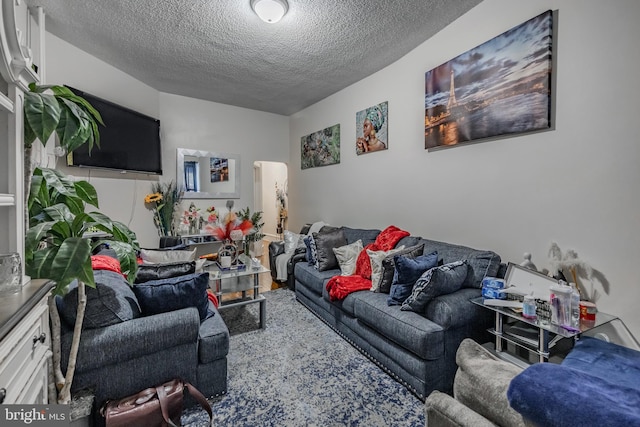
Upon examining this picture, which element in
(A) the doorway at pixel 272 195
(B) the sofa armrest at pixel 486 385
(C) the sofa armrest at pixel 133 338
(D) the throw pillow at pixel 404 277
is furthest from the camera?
(A) the doorway at pixel 272 195

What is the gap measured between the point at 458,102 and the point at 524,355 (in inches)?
80.4

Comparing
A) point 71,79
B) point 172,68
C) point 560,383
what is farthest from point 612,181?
point 71,79

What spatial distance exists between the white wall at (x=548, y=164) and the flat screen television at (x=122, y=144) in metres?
3.11

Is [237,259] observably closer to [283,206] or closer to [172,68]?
[172,68]

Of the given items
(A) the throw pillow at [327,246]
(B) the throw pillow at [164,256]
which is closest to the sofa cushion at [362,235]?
(A) the throw pillow at [327,246]

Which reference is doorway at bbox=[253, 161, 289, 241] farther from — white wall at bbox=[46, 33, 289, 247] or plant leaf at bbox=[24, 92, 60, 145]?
plant leaf at bbox=[24, 92, 60, 145]

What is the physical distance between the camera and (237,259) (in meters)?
2.93

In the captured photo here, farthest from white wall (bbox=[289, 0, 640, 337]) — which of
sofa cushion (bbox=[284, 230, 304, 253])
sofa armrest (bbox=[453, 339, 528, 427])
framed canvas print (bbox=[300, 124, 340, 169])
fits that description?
sofa armrest (bbox=[453, 339, 528, 427])

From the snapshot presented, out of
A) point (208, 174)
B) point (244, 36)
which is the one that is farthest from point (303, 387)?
point (208, 174)

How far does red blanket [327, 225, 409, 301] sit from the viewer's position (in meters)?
2.60

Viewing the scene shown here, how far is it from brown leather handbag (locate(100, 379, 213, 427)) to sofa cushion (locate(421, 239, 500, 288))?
198cm

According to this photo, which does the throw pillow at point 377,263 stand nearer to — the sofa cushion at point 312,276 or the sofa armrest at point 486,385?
the sofa cushion at point 312,276

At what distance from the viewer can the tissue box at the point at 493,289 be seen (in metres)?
1.90

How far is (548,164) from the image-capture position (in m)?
2.02
